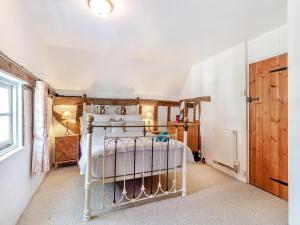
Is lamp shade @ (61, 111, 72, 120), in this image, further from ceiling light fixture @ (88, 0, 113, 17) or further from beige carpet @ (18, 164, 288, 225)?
ceiling light fixture @ (88, 0, 113, 17)

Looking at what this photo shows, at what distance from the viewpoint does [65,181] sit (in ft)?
10.0

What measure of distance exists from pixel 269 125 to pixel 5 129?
3.60 metres

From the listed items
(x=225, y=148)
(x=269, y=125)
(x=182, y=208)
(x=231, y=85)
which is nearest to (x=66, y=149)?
(x=182, y=208)

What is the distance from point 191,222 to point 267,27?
2934 millimetres

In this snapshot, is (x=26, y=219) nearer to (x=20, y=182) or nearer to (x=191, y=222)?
(x=20, y=182)

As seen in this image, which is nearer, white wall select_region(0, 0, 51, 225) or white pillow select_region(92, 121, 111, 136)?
white wall select_region(0, 0, 51, 225)

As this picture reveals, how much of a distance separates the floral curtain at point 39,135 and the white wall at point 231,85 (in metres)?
3.28

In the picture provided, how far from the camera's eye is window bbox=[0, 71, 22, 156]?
185cm

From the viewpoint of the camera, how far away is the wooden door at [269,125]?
8.40 ft

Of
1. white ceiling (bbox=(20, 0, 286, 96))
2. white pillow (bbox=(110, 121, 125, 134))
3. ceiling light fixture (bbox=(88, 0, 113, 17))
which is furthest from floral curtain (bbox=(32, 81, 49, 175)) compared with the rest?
white pillow (bbox=(110, 121, 125, 134))

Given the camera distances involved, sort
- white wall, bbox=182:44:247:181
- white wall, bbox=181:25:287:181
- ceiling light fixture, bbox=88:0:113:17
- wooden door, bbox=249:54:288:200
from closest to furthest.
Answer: ceiling light fixture, bbox=88:0:113:17, wooden door, bbox=249:54:288:200, white wall, bbox=181:25:287:181, white wall, bbox=182:44:247:181

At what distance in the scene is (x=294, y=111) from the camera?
5.75 ft

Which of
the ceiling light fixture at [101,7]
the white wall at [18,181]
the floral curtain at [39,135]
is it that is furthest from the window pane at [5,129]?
the ceiling light fixture at [101,7]

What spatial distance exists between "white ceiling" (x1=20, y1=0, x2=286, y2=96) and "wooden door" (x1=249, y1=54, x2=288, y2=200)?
0.68 meters
